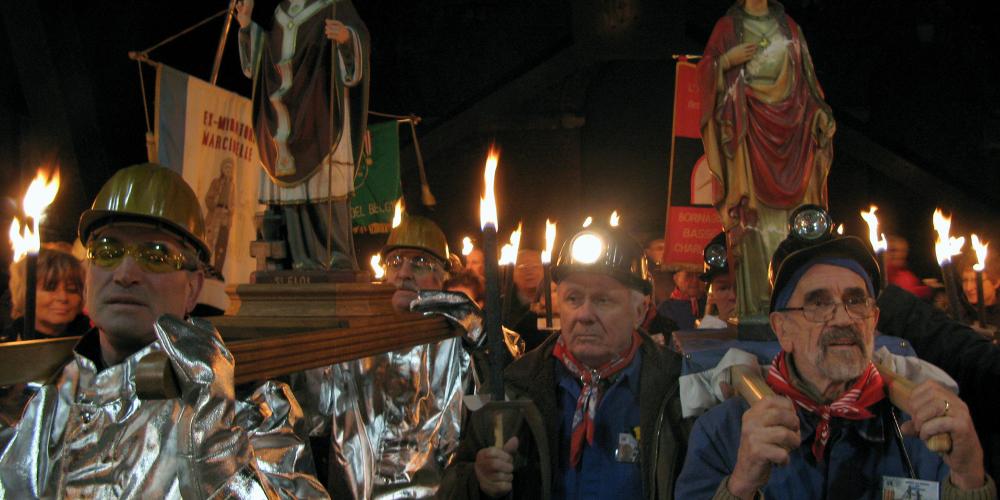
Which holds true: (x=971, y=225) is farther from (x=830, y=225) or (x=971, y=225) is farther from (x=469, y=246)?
(x=830, y=225)

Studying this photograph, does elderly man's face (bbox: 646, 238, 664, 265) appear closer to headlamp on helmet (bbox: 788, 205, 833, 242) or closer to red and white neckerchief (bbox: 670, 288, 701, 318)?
red and white neckerchief (bbox: 670, 288, 701, 318)

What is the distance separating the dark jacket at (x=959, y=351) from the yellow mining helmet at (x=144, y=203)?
256 centimetres

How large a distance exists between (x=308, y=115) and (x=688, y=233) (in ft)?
9.08

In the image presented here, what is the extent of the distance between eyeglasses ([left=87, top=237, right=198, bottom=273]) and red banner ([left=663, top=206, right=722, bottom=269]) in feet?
12.4

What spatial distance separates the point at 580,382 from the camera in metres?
2.90

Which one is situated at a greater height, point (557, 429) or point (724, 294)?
point (724, 294)

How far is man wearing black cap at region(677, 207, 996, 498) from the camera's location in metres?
1.95

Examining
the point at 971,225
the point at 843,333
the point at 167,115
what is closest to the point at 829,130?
the point at 843,333

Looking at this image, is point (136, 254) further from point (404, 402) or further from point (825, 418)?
point (825, 418)

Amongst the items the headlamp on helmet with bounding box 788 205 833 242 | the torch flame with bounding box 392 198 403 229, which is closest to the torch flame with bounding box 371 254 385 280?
the torch flame with bounding box 392 198 403 229

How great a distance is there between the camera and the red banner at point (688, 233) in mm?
5520

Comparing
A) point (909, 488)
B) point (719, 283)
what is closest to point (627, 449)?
point (909, 488)

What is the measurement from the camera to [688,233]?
220 inches

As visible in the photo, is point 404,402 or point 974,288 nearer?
point 404,402
